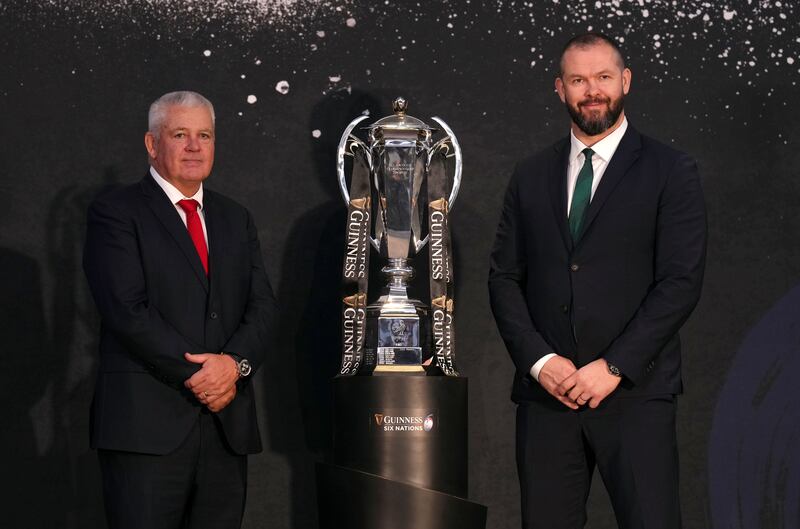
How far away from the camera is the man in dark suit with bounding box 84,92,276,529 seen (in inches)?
109

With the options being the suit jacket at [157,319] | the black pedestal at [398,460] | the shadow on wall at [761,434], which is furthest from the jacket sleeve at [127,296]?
the shadow on wall at [761,434]

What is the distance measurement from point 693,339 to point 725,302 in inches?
7.5

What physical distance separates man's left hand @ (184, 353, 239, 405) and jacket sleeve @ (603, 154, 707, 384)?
39.4 inches

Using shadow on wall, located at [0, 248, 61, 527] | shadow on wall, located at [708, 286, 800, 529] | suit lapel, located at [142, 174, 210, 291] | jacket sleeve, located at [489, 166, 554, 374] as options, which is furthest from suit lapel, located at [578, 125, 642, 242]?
shadow on wall, located at [0, 248, 61, 527]

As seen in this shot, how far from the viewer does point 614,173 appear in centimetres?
279

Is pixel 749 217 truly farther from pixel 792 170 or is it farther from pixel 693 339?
pixel 693 339

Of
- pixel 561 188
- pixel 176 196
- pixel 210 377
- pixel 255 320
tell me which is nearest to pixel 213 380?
pixel 210 377

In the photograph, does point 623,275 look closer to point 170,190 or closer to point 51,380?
point 170,190

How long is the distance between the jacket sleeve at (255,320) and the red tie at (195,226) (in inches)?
7.2

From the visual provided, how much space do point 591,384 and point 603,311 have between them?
21 centimetres

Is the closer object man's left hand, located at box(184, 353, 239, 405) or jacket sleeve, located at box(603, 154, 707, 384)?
jacket sleeve, located at box(603, 154, 707, 384)

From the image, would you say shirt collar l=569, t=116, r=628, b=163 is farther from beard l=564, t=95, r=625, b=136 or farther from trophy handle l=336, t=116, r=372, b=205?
trophy handle l=336, t=116, r=372, b=205

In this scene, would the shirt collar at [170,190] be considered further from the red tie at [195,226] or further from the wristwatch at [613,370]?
the wristwatch at [613,370]

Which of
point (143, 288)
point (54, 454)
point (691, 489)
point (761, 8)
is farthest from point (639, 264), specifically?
point (54, 454)
